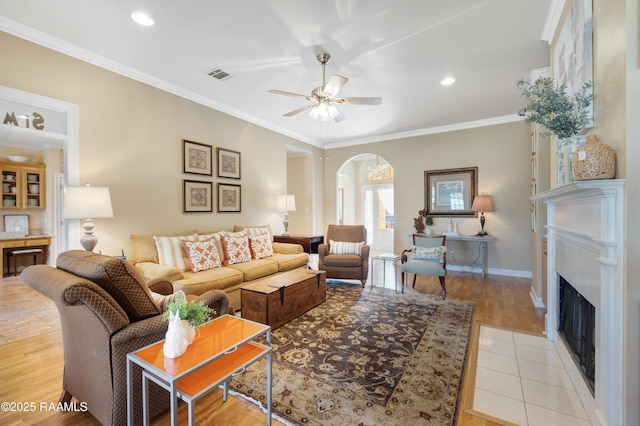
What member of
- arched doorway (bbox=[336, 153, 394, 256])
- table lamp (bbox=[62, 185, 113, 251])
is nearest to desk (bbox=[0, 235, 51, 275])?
table lamp (bbox=[62, 185, 113, 251])

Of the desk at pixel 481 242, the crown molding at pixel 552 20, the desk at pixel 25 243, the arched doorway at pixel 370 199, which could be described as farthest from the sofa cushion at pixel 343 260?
the desk at pixel 25 243

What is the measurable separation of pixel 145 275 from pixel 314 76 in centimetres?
292

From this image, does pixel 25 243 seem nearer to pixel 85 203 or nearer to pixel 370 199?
pixel 85 203

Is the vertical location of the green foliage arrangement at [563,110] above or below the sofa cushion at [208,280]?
above

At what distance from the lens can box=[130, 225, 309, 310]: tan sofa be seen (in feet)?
8.91

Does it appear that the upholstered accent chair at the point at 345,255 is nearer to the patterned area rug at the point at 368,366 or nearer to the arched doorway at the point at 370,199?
the patterned area rug at the point at 368,366

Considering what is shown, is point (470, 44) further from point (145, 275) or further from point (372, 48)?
point (145, 275)

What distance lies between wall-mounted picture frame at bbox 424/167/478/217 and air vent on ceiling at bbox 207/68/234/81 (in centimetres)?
413

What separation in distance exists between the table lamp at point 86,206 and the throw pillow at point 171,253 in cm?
63

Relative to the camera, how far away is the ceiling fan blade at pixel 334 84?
251 centimetres

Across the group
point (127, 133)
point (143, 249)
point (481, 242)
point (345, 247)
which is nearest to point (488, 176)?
point (481, 242)

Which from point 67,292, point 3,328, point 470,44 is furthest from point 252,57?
point 3,328

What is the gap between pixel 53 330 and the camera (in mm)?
2760

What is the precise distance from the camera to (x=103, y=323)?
136 centimetres
